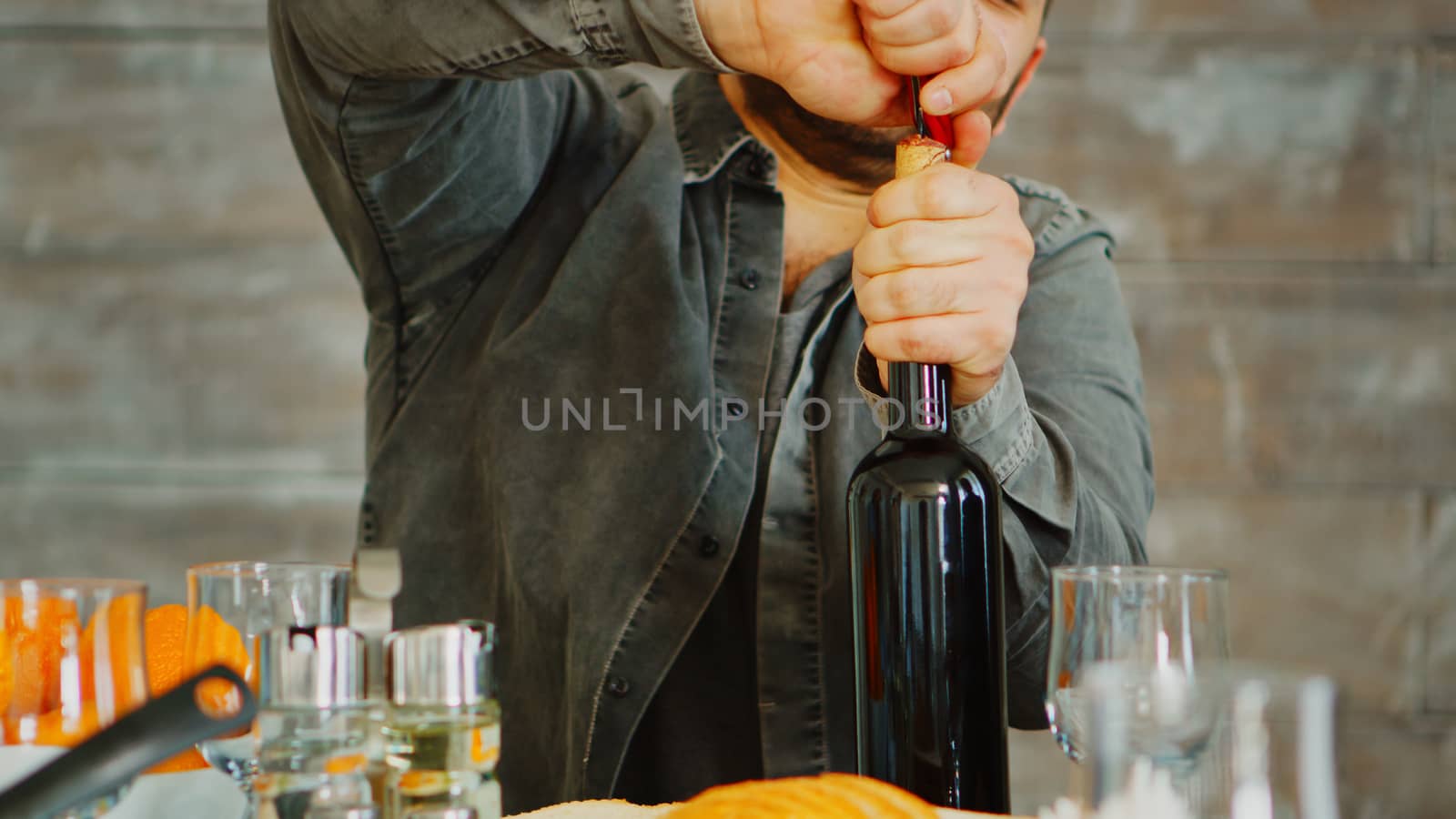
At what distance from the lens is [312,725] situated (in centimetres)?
44

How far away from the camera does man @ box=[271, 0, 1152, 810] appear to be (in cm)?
108

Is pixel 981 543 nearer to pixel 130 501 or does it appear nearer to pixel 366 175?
pixel 366 175

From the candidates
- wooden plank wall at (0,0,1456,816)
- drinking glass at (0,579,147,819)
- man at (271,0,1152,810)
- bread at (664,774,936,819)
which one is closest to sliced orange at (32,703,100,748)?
drinking glass at (0,579,147,819)

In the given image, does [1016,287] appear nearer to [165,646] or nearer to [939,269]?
[939,269]

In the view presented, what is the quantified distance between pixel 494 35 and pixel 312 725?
531 millimetres

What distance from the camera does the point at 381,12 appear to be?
0.87 m

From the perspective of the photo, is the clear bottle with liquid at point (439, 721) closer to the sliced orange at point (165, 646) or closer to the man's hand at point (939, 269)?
the sliced orange at point (165, 646)

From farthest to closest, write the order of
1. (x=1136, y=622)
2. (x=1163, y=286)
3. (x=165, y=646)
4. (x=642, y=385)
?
(x=1163, y=286)
(x=642, y=385)
(x=165, y=646)
(x=1136, y=622)

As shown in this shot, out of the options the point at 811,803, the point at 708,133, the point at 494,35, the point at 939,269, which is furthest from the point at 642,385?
the point at 811,803

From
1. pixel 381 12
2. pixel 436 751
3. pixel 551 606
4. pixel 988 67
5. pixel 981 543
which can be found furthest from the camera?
pixel 551 606

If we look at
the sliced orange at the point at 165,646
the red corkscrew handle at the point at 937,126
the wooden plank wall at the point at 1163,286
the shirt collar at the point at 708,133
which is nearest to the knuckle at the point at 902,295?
the red corkscrew handle at the point at 937,126

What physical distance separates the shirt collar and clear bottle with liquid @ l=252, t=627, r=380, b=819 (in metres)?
0.83

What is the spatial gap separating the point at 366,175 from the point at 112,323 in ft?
4.25

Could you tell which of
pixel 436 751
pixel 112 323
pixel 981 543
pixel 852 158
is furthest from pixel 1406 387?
pixel 112 323
